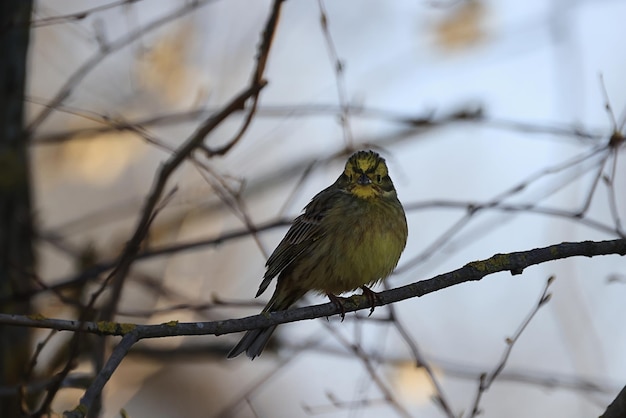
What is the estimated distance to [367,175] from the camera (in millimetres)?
6152

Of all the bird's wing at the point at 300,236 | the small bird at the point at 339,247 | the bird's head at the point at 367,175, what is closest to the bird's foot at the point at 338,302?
the small bird at the point at 339,247

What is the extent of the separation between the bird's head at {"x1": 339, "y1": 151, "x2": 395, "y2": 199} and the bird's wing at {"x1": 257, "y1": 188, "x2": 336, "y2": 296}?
17cm

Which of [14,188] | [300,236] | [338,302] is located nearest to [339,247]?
[300,236]

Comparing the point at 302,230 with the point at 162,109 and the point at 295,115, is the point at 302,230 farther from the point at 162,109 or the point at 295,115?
the point at 162,109

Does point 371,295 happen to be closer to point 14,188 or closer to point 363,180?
point 363,180

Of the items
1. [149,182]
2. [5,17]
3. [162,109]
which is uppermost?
[149,182]

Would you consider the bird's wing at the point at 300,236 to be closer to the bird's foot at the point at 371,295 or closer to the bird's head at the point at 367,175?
the bird's head at the point at 367,175

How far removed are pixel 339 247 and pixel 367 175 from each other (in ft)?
2.37

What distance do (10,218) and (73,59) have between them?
119 inches

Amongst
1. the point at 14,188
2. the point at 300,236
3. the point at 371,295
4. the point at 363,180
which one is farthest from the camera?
the point at 14,188

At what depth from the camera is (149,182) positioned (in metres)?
11.8

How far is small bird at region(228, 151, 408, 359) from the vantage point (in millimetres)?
5508

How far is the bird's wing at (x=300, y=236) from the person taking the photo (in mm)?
5781

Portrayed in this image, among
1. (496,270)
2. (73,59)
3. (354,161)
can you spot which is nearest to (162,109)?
(73,59)
